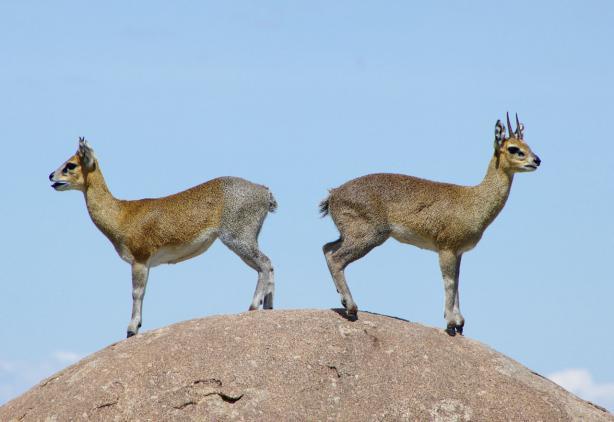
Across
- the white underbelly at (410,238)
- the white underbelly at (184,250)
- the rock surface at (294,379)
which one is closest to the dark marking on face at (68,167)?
the white underbelly at (184,250)

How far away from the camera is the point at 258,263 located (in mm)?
18266

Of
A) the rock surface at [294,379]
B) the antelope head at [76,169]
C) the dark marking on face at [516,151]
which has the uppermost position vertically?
the dark marking on face at [516,151]

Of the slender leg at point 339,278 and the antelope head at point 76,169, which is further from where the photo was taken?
the antelope head at point 76,169

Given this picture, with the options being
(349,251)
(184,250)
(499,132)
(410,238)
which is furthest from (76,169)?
(499,132)

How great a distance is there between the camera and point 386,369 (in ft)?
53.0

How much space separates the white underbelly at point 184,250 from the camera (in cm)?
1886

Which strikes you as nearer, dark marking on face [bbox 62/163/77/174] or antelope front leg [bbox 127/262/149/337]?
antelope front leg [bbox 127/262/149/337]

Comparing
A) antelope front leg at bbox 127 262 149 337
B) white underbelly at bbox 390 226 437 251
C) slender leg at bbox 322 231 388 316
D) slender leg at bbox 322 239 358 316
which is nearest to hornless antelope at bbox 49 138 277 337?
antelope front leg at bbox 127 262 149 337

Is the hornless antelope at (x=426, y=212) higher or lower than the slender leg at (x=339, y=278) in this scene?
higher

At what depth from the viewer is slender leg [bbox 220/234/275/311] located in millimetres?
18125

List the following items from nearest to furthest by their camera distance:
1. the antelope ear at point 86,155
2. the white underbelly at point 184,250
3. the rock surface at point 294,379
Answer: the rock surface at point 294,379 → the white underbelly at point 184,250 → the antelope ear at point 86,155

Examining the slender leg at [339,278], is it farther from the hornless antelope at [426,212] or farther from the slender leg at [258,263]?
the slender leg at [258,263]

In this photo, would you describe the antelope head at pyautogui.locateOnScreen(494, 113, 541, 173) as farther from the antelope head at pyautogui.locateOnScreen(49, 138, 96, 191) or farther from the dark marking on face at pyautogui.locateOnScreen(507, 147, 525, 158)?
the antelope head at pyautogui.locateOnScreen(49, 138, 96, 191)

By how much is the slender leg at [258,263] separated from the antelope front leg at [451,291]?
3.03m
